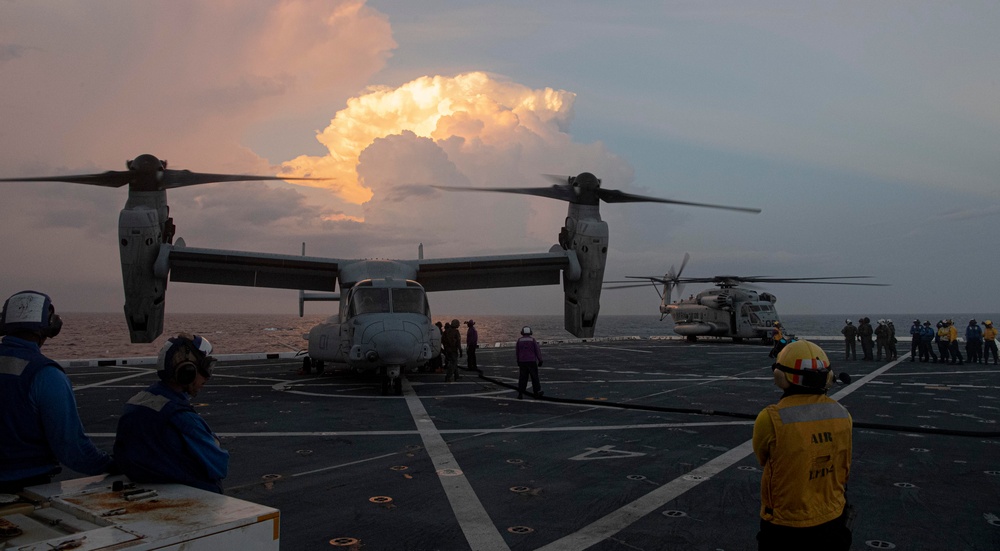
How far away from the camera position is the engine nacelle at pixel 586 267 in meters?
20.2

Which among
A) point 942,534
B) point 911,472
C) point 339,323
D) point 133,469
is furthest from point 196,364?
point 339,323

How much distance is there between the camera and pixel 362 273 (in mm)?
18281

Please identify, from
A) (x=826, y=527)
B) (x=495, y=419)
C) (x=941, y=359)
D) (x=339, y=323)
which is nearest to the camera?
(x=826, y=527)

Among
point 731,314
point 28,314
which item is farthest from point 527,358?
point 731,314

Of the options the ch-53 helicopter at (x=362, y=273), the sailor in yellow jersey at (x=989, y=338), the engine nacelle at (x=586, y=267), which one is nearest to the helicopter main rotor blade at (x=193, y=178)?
the ch-53 helicopter at (x=362, y=273)

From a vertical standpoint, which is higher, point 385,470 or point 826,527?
point 826,527

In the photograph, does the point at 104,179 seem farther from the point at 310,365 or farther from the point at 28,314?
the point at 28,314

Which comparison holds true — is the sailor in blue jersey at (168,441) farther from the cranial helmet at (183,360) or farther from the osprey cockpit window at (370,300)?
the osprey cockpit window at (370,300)

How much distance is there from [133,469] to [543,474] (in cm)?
482

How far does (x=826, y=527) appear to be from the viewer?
341cm

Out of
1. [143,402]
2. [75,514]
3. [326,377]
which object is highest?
[143,402]

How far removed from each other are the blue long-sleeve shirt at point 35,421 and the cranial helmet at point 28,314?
124mm

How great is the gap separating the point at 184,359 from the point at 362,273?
49.4 ft

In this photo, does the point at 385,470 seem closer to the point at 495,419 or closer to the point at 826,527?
the point at 495,419
